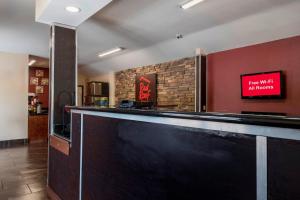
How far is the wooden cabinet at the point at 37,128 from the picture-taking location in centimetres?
693

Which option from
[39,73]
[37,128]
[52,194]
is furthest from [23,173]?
[39,73]

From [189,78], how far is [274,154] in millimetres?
5332

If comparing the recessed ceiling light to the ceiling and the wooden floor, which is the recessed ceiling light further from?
the wooden floor

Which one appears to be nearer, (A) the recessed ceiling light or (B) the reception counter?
(B) the reception counter

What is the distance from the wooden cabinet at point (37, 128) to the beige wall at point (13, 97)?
0.13 metres

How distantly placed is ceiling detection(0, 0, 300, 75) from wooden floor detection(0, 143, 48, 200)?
8.79 feet

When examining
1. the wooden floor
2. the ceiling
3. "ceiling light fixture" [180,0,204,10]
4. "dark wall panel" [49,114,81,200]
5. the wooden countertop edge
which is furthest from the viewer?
the ceiling

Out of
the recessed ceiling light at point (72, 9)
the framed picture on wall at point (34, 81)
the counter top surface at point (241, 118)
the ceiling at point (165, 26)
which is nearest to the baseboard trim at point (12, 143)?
the ceiling at point (165, 26)

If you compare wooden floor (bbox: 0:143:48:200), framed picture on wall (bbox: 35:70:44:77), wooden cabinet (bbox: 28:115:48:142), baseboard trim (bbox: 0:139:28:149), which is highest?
framed picture on wall (bbox: 35:70:44:77)

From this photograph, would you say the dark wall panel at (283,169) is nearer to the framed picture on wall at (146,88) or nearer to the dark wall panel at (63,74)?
the dark wall panel at (63,74)

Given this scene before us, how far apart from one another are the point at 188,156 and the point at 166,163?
0.17m

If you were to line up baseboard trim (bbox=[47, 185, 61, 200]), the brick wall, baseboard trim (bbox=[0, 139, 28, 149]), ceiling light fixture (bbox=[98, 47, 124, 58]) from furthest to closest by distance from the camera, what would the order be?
ceiling light fixture (bbox=[98, 47, 124, 58])
baseboard trim (bbox=[0, 139, 28, 149])
the brick wall
baseboard trim (bbox=[47, 185, 61, 200])

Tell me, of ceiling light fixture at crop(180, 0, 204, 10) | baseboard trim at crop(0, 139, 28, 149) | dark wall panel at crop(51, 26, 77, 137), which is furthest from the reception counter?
baseboard trim at crop(0, 139, 28, 149)

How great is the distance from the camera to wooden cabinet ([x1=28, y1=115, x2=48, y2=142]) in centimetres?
693
